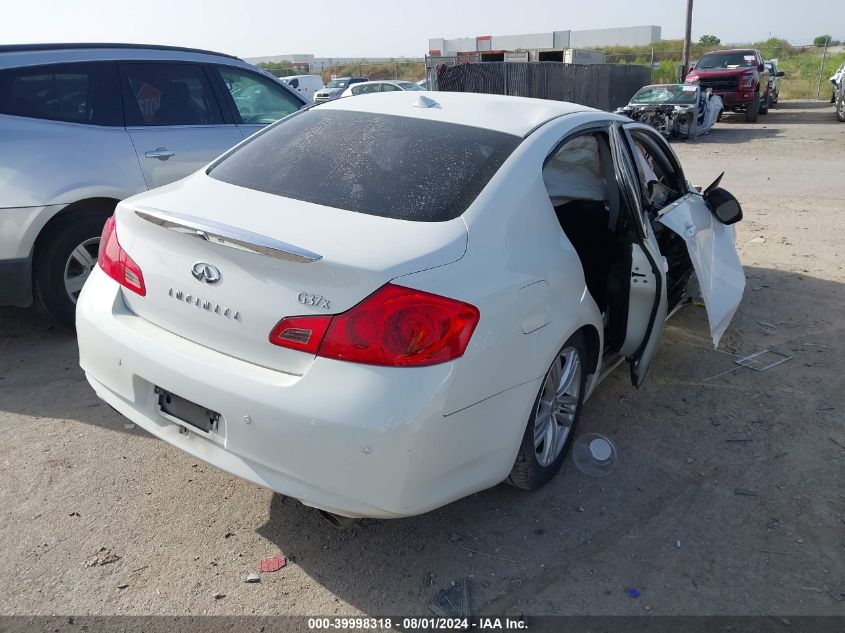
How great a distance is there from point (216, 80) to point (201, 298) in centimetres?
383

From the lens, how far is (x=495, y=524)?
3.03m

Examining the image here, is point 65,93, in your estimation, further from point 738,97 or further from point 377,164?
point 738,97

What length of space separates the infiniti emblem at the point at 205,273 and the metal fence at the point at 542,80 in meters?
21.6

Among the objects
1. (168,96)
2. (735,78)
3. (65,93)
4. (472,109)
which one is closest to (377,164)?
(472,109)

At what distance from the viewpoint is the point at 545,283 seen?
112 inches

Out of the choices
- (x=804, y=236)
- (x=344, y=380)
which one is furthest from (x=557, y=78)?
(x=344, y=380)

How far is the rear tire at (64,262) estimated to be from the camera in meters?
4.65

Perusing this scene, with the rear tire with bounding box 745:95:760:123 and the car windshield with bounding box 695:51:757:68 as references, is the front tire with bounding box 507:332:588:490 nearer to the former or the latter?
the rear tire with bounding box 745:95:760:123

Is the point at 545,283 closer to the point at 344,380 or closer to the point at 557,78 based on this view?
the point at 344,380

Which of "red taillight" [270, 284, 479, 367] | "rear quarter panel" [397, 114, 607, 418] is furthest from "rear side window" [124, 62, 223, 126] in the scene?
"red taillight" [270, 284, 479, 367]

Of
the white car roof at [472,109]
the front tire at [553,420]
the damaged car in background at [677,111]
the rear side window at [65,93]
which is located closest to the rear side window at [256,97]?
the rear side window at [65,93]

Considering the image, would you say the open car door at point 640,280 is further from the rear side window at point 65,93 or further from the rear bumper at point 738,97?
the rear bumper at point 738,97

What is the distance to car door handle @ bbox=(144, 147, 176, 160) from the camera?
202 inches

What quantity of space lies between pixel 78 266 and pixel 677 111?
52.8ft
